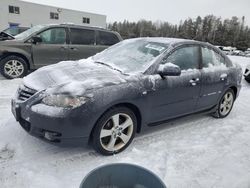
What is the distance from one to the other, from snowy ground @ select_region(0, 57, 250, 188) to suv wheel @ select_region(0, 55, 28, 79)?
2711mm

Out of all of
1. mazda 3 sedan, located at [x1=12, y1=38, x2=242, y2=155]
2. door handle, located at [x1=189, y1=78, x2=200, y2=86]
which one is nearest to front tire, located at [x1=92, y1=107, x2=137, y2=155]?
mazda 3 sedan, located at [x1=12, y1=38, x2=242, y2=155]

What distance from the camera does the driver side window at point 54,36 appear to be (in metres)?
7.08

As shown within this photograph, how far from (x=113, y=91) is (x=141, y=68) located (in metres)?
0.70

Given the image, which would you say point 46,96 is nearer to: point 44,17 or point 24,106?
point 24,106

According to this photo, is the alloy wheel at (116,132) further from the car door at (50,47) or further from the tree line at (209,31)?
the tree line at (209,31)

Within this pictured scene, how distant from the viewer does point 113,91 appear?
3.04m

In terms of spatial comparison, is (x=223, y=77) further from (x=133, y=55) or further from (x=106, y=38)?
(x=106, y=38)

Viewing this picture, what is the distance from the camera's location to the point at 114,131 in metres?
3.21

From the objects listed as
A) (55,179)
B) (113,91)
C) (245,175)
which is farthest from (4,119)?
(245,175)

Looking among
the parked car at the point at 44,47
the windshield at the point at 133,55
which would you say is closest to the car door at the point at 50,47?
the parked car at the point at 44,47

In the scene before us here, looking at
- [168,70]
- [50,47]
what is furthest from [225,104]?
[50,47]

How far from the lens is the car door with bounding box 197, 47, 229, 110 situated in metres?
Result: 4.32

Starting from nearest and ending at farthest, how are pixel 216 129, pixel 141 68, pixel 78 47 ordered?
pixel 141 68
pixel 216 129
pixel 78 47

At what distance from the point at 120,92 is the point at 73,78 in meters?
0.62
